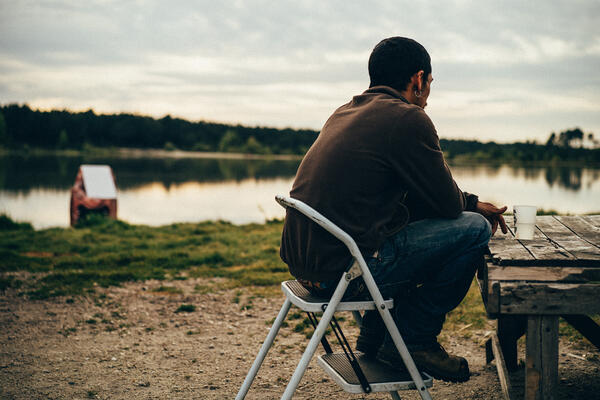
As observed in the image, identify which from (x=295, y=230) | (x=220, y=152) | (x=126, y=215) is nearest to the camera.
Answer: (x=295, y=230)

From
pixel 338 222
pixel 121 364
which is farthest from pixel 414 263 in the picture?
pixel 121 364

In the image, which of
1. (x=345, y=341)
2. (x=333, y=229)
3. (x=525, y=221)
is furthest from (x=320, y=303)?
(x=525, y=221)

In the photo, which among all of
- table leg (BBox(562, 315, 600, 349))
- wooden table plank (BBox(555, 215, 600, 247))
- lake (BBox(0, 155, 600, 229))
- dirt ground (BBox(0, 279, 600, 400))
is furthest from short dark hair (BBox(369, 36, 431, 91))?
lake (BBox(0, 155, 600, 229))

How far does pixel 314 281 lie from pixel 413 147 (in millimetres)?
714

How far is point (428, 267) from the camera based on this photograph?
2.45 metres

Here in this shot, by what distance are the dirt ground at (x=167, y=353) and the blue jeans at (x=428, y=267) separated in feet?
3.04

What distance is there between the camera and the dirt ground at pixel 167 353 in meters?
3.36

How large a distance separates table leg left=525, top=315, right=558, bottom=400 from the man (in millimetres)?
436

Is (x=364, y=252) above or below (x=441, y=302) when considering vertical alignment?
above

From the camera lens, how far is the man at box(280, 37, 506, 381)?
7.44ft

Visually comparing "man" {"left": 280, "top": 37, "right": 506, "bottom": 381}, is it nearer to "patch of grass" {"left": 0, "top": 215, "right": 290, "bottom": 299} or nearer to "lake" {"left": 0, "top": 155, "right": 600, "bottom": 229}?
"patch of grass" {"left": 0, "top": 215, "right": 290, "bottom": 299}

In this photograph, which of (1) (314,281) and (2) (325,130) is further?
(2) (325,130)

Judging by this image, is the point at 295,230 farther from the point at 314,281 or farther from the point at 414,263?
the point at 414,263

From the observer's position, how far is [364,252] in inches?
90.1
